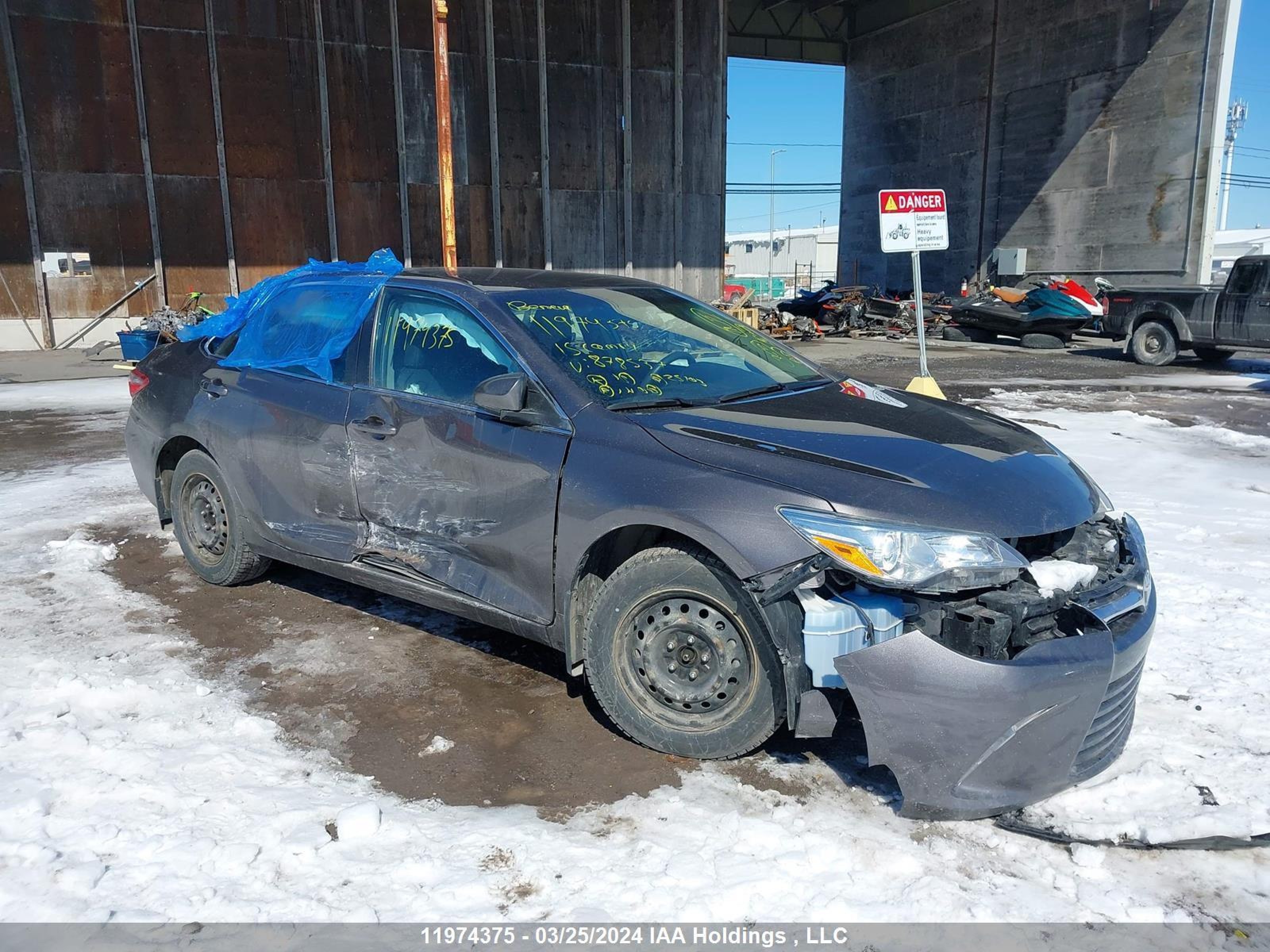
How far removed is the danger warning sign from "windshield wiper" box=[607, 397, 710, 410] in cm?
601

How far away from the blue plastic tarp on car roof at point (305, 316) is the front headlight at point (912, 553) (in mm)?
2488

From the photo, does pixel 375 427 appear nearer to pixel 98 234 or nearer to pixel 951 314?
pixel 98 234

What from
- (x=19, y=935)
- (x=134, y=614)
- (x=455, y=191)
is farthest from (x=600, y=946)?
(x=455, y=191)

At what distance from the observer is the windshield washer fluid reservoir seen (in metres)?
2.82

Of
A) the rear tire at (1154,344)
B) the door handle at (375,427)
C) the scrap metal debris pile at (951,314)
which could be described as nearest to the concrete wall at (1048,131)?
the scrap metal debris pile at (951,314)

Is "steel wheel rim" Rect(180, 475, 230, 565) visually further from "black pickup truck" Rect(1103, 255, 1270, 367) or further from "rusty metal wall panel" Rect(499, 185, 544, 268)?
"rusty metal wall panel" Rect(499, 185, 544, 268)

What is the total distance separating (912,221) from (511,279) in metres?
5.96

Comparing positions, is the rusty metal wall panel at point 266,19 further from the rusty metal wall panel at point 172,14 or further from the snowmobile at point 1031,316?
the snowmobile at point 1031,316

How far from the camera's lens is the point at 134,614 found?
473 cm

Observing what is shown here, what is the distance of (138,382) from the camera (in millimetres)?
5559

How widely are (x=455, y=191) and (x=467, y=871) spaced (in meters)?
20.4

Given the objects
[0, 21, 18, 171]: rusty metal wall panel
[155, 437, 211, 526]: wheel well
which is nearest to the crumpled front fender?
[155, 437, 211, 526]: wheel well

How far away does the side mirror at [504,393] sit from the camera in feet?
11.4

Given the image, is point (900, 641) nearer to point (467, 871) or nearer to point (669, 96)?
point (467, 871)
